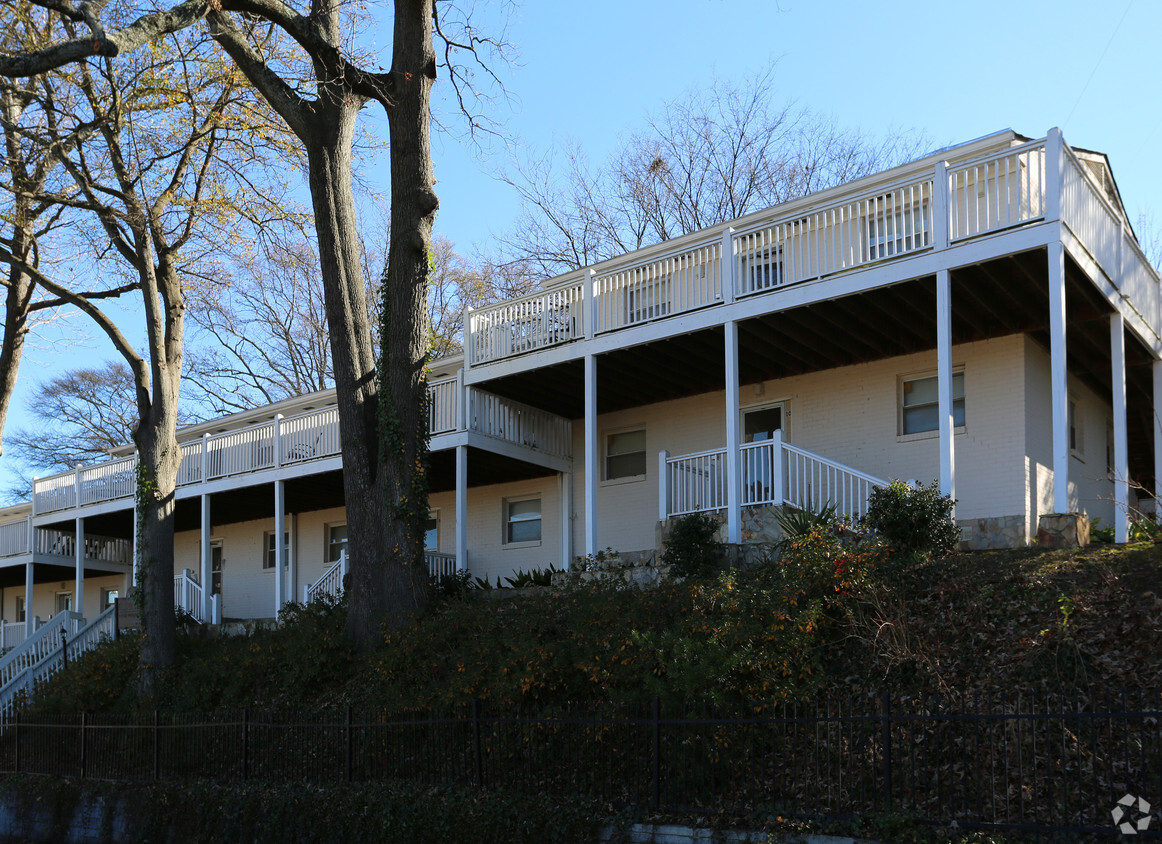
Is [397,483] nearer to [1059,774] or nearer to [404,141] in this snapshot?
[404,141]

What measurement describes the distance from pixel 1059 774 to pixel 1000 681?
4.51 feet

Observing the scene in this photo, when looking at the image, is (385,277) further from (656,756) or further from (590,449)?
(656,756)

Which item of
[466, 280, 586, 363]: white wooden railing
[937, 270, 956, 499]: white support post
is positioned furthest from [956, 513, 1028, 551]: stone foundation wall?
[466, 280, 586, 363]: white wooden railing

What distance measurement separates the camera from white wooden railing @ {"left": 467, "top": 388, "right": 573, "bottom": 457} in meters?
19.6

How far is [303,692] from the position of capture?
48.8 ft

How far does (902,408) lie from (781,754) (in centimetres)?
907

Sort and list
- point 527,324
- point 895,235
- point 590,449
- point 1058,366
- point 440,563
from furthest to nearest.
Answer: point 440,563
point 527,324
point 590,449
point 895,235
point 1058,366

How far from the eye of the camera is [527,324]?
18.6m

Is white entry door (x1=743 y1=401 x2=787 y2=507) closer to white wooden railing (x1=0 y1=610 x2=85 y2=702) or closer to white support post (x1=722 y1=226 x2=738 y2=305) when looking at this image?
white support post (x1=722 y1=226 x2=738 y2=305)

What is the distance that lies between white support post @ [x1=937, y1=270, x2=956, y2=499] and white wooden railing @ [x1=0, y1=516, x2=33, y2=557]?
25.8 m

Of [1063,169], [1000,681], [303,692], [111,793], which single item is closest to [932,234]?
[1063,169]

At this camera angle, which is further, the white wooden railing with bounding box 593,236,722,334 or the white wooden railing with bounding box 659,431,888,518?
the white wooden railing with bounding box 593,236,722,334

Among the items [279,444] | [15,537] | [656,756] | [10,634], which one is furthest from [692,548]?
[15,537]

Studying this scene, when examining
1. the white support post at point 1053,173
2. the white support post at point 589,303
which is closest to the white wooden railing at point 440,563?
the white support post at point 589,303
